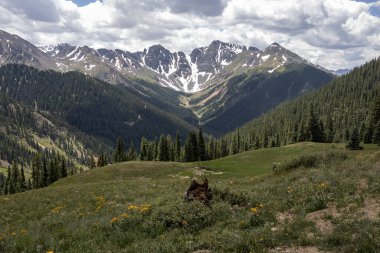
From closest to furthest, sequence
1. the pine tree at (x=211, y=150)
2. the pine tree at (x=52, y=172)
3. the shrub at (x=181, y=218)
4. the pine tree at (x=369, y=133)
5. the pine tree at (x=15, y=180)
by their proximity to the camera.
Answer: the shrub at (x=181, y=218), the pine tree at (x=369, y=133), the pine tree at (x=15, y=180), the pine tree at (x=52, y=172), the pine tree at (x=211, y=150)

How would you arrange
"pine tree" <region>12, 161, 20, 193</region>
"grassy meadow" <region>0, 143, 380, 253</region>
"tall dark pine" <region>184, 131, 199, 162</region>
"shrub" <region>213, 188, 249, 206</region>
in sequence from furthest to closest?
"pine tree" <region>12, 161, 20, 193</region> < "tall dark pine" <region>184, 131, 199, 162</region> < "shrub" <region>213, 188, 249, 206</region> < "grassy meadow" <region>0, 143, 380, 253</region>

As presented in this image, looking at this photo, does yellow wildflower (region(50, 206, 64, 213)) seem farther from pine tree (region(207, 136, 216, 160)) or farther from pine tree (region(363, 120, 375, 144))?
pine tree (region(207, 136, 216, 160))

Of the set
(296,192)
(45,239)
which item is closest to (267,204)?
(296,192)

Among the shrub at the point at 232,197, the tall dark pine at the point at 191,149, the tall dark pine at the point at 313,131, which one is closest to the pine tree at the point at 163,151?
the tall dark pine at the point at 191,149

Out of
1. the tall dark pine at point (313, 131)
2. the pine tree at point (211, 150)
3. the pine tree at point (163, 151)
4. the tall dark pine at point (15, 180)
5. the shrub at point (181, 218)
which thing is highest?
the shrub at point (181, 218)

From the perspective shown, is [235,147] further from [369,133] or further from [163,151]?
[369,133]

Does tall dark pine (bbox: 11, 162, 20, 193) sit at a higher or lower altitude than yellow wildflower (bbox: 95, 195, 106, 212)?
lower

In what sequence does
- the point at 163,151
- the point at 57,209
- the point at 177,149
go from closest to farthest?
the point at 57,209 < the point at 163,151 < the point at 177,149

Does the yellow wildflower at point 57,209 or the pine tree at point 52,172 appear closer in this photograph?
the yellow wildflower at point 57,209

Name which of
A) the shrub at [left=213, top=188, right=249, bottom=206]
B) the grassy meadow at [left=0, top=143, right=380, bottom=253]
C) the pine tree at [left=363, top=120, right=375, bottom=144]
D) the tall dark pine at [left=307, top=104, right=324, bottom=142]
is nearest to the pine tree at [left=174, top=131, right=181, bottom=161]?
the tall dark pine at [left=307, top=104, right=324, bottom=142]

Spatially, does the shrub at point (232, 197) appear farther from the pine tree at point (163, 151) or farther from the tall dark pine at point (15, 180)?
the tall dark pine at point (15, 180)

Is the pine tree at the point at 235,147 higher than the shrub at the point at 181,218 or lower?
lower

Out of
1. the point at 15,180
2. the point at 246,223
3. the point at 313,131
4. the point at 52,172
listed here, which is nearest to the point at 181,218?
the point at 246,223

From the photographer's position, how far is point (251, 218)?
16516 mm
